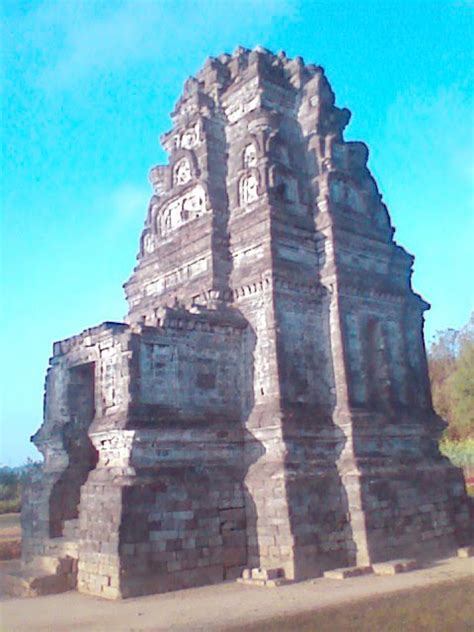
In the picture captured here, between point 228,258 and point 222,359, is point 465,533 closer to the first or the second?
point 222,359

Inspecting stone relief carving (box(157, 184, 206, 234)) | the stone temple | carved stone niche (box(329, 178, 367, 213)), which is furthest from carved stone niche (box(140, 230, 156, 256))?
carved stone niche (box(329, 178, 367, 213))

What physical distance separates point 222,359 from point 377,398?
4.16 metres

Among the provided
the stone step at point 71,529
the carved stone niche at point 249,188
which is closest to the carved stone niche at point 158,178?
the carved stone niche at point 249,188

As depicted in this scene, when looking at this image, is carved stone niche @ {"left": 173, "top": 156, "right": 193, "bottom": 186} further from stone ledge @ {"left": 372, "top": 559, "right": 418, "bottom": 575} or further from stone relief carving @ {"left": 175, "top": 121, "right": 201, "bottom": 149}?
stone ledge @ {"left": 372, "top": 559, "right": 418, "bottom": 575}

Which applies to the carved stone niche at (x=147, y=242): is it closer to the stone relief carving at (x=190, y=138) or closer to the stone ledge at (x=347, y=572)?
the stone relief carving at (x=190, y=138)

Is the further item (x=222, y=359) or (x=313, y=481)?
(x=222, y=359)

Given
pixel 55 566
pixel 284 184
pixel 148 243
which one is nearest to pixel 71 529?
pixel 55 566

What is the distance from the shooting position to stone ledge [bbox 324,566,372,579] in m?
12.8

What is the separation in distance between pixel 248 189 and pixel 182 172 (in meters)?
2.74

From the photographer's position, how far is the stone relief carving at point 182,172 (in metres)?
18.4

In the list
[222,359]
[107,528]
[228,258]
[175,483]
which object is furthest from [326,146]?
[107,528]

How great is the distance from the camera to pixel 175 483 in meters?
13.2

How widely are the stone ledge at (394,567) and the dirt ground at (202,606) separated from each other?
0.20 metres

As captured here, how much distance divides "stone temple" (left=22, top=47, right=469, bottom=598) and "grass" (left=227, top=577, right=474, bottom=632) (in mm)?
2770
